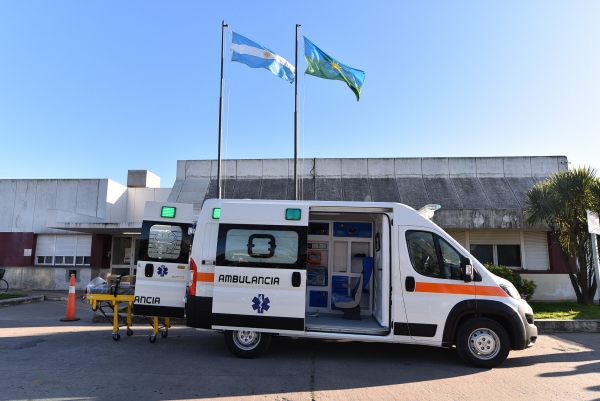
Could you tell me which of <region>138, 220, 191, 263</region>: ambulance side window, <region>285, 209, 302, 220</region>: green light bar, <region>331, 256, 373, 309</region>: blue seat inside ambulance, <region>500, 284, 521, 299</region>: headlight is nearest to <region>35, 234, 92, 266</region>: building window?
<region>138, 220, 191, 263</region>: ambulance side window

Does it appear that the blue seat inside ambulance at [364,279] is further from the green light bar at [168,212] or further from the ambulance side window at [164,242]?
the green light bar at [168,212]

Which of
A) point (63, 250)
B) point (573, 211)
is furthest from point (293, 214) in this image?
point (63, 250)

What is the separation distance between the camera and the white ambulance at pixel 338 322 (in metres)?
6.45

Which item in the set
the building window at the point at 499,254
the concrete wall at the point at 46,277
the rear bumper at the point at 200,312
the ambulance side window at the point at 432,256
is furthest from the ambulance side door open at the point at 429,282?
the concrete wall at the point at 46,277

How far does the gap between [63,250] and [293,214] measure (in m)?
15.8

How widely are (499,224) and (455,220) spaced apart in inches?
56.8

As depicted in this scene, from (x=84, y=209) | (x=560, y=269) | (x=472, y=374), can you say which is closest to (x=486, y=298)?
(x=472, y=374)

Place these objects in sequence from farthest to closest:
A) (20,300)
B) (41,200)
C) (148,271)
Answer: (41,200)
(20,300)
(148,271)

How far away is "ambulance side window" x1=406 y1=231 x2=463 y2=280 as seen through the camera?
6590 millimetres

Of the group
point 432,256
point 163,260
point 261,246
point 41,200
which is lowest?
point 163,260

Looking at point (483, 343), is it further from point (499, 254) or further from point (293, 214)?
point (499, 254)

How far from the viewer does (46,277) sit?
1791 centimetres

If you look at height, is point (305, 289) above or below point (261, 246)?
below

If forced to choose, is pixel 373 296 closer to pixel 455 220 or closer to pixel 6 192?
pixel 455 220
